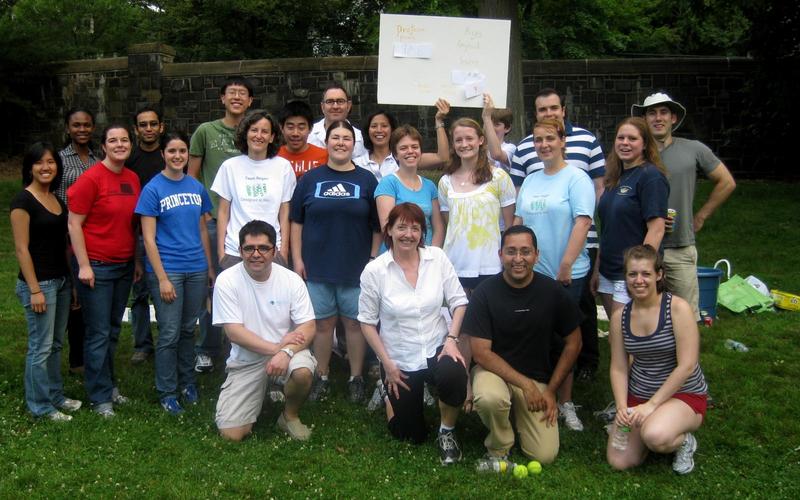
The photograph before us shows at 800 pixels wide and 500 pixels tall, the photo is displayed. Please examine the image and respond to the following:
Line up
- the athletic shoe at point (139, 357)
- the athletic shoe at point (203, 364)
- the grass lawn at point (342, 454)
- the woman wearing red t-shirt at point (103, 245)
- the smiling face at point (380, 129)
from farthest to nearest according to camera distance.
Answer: the athletic shoe at point (139, 357) → the athletic shoe at point (203, 364) → the smiling face at point (380, 129) → the woman wearing red t-shirt at point (103, 245) → the grass lawn at point (342, 454)

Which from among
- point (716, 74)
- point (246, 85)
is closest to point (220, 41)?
point (716, 74)

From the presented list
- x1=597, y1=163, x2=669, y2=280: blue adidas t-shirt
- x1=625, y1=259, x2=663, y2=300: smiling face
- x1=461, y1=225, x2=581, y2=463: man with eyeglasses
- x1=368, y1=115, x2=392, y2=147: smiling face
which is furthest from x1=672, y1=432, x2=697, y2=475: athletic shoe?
x1=368, y1=115, x2=392, y2=147: smiling face

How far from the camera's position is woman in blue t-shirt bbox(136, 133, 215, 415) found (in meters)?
4.82

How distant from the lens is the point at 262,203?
5133 mm

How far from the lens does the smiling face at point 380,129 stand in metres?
5.47

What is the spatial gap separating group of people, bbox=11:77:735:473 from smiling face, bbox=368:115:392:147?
1.1 inches

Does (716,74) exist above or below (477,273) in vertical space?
above

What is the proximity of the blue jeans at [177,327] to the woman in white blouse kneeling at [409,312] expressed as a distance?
45.5 inches

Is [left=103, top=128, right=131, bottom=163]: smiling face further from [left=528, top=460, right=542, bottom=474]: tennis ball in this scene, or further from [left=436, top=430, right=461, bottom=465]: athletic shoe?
[left=528, top=460, right=542, bottom=474]: tennis ball

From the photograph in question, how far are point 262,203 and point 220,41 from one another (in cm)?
1863

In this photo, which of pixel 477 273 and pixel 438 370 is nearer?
pixel 438 370

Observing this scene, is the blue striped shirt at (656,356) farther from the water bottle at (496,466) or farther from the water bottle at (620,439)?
the water bottle at (496,466)

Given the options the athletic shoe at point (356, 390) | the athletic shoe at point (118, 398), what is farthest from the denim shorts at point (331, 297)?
the athletic shoe at point (118, 398)

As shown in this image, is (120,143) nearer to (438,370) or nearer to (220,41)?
(438,370)
